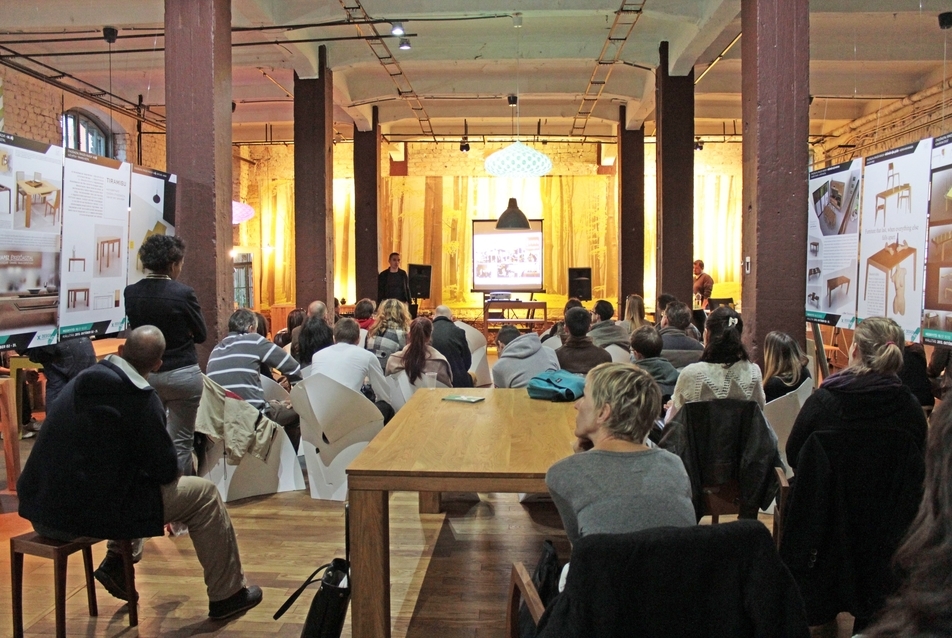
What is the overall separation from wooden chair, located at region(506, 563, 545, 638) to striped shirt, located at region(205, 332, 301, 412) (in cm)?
263

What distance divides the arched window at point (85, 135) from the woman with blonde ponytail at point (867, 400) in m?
10.3

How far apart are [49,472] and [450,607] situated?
156 cm

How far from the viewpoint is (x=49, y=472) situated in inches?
96.0

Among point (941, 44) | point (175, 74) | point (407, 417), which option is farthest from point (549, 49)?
point (407, 417)

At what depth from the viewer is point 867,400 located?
2428mm

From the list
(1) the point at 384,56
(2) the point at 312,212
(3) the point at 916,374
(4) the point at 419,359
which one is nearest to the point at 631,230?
(1) the point at 384,56

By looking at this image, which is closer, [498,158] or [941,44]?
[498,158]

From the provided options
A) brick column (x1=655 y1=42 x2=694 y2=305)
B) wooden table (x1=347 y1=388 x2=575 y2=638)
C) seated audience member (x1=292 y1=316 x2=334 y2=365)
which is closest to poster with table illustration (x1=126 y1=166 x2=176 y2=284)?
seated audience member (x1=292 y1=316 x2=334 y2=365)

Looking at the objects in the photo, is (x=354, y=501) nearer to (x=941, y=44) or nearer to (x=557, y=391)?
(x=557, y=391)

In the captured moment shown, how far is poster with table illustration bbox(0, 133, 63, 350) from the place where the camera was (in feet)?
10.8

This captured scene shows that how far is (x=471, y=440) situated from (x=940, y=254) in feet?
8.23

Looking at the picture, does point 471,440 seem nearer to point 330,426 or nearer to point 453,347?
point 330,426

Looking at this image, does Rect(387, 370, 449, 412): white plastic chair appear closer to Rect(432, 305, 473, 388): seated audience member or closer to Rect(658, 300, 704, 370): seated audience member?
Rect(432, 305, 473, 388): seated audience member

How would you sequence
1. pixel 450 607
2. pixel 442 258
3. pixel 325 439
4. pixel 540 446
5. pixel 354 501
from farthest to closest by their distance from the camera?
1. pixel 442 258
2. pixel 325 439
3. pixel 450 607
4. pixel 540 446
5. pixel 354 501
